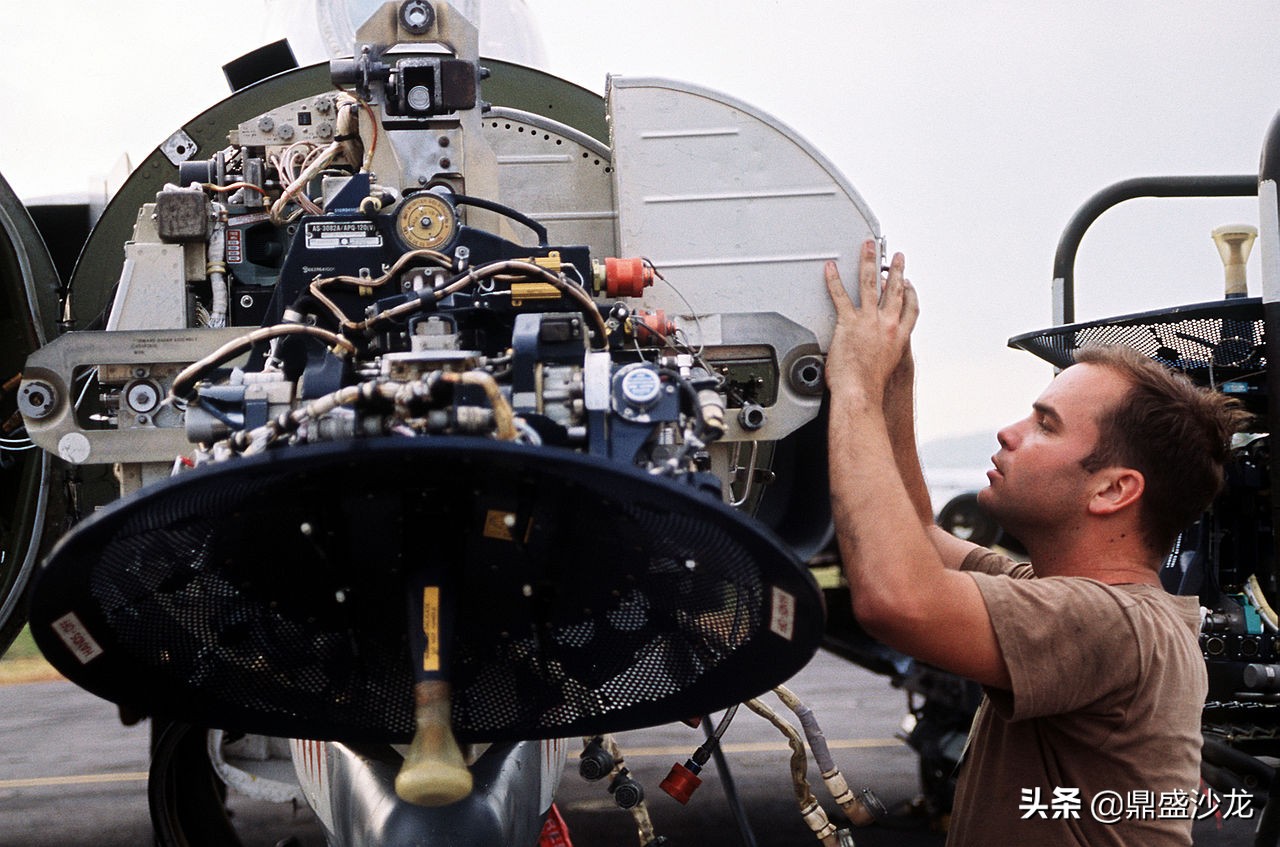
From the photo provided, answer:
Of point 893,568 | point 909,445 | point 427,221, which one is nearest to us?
point 893,568

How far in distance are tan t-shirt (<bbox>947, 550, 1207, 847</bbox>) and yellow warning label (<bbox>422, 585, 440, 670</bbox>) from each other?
0.91 m

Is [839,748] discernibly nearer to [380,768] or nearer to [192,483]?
[380,768]

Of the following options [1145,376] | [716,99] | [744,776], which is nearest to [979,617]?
[1145,376]

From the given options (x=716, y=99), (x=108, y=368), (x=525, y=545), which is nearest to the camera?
(x=525, y=545)

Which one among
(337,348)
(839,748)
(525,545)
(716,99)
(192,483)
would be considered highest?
(716,99)

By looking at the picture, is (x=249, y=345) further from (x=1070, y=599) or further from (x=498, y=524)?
(x=1070, y=599)

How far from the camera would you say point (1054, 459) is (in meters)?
2.28

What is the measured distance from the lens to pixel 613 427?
1.79 meters

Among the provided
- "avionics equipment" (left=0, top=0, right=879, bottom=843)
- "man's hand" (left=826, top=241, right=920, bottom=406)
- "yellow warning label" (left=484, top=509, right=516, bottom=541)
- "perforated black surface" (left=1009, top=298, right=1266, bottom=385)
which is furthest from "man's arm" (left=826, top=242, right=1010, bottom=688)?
"perforated black surface" (left=1009, top=298, right=1266, bottom=385)

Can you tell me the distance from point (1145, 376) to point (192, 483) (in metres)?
1.63

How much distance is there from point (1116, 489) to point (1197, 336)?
6.98 ft

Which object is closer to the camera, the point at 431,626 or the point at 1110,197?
the point at 431,626

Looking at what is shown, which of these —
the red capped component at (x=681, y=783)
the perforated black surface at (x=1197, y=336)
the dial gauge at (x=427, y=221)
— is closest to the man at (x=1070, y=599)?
the dial gauge at (x=427, y=221)

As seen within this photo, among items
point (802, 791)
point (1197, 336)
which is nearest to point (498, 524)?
point (802, 791)
